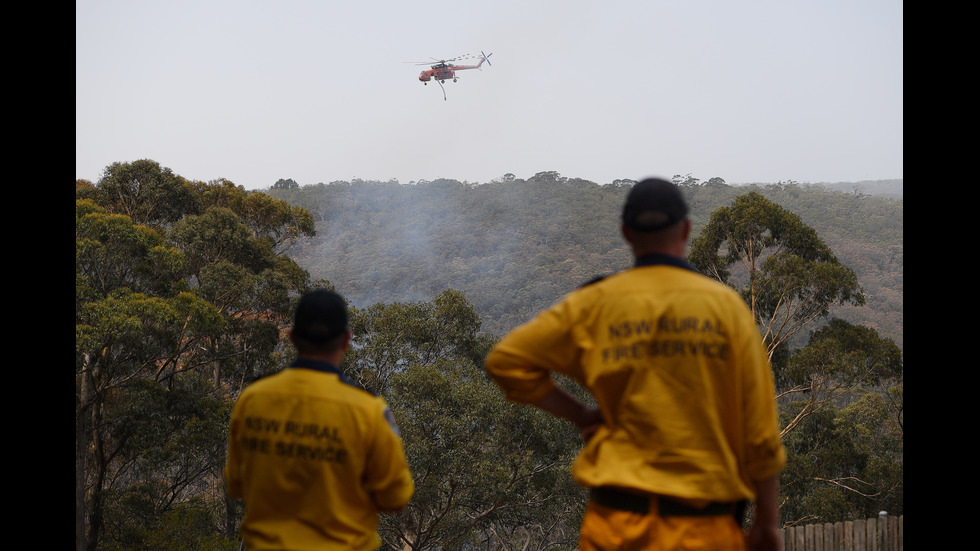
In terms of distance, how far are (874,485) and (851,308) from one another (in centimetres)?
2818

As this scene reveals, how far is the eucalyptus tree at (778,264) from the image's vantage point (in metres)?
14.3

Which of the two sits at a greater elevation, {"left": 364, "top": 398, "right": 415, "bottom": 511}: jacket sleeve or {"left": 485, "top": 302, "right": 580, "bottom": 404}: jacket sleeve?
{"left": 485, "top": 302, "right": 580, "bottom": 404}: jacket sleeve

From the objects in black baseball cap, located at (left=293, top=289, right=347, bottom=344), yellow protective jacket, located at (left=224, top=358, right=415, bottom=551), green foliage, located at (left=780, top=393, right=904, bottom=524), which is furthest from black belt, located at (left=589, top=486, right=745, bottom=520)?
green foliage, located at (left=780, top=393, right=904, bottom=524)

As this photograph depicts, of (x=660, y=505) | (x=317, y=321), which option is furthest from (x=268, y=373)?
(x=660, y=505)

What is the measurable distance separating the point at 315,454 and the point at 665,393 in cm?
88

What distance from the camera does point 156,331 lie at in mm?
11953

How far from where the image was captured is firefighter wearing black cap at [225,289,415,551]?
198 centimetres

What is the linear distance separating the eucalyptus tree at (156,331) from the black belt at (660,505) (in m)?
9.17

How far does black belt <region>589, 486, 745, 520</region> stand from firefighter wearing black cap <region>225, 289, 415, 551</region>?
545mm

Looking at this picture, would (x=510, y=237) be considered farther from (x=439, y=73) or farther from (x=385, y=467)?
(x=385, y=467)

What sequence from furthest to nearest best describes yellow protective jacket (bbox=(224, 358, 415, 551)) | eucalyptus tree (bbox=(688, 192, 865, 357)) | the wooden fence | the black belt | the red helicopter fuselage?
the red helicopter fuselage < eucalyptus tree (bbox=(688, 192, 865, 357)) < the wooden fence < yellow protective jacket (bbox=(224, 358, 415, 551)) < the black belt

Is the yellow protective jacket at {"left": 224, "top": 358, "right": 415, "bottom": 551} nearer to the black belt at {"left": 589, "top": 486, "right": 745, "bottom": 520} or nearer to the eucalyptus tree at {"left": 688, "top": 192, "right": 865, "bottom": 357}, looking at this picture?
the black belt at {"left": 589, "top": 486, "right": 745, "bottom": 520}

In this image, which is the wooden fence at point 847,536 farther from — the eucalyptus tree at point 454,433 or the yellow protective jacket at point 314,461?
the yellow protective jacket at point 314,461
